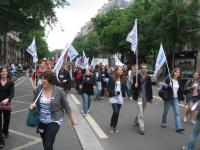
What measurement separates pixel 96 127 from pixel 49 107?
5.59 m

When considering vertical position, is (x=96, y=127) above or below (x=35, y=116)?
below

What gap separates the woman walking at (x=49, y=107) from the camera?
21.6 ft

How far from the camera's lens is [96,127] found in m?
12.1

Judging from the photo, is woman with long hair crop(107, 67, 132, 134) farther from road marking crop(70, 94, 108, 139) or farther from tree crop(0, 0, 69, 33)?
tree crop(0, 0, 69, 33)

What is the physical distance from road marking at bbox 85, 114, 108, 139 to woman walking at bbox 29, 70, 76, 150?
3.98 meters

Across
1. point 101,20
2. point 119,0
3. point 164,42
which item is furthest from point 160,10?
point 119,0

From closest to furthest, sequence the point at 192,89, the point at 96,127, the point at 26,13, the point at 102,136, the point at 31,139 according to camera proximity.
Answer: the point at 31,139 → the point at 102,136 → the point at 96,127 → the point at 192,89 → the point at 26,13

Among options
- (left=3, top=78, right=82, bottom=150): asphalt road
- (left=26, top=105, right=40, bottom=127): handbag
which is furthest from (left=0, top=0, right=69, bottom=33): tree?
(left=26, top=105, right=40, bottom=127): handbag

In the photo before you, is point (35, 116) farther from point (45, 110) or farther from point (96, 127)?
point (96, 127)

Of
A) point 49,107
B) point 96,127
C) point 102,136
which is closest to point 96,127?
point 96,127

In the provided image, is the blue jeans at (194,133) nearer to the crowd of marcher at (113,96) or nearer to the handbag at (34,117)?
the crowd of marcher at (113,96)

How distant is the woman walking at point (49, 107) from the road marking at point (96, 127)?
3979 millimetres

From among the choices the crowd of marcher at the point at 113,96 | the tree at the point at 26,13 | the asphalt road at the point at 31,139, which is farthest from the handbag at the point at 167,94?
the tree at the point at 26,13

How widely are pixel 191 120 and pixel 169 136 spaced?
2862mm
